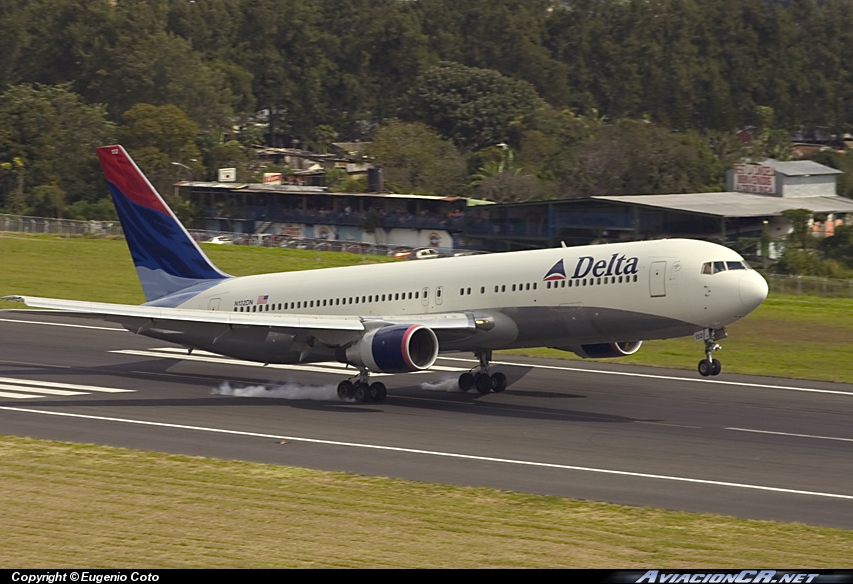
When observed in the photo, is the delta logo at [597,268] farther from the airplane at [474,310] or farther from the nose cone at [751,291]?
the nose cone at [751,291]

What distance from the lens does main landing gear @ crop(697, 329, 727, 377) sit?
35919mm

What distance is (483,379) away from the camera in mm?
42469

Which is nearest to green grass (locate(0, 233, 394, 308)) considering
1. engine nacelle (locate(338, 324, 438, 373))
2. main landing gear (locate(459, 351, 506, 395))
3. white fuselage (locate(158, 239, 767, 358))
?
white fuselage (locate(158, 239, 767, 358))

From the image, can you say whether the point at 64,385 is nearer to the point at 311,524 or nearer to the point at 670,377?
the point at 670,377

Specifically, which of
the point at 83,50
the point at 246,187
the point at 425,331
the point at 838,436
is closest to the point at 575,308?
the point at 425,331

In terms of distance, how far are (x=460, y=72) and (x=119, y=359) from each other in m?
139

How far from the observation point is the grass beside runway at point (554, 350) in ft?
163

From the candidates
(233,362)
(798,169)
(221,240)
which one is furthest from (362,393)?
(798,169)

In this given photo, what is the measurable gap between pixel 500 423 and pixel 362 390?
5589 mm

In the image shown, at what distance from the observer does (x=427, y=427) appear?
118ft

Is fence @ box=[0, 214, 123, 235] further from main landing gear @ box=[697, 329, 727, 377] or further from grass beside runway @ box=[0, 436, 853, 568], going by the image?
grass beside runway @ box=[0, 436, 853, 568]

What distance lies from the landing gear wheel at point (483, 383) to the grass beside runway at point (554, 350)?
9.55 m

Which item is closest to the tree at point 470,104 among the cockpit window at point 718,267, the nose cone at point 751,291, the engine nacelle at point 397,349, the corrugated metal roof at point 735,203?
the corrugated metal roof at point 735,203

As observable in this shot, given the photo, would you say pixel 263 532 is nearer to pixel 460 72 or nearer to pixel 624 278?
pixel 624 278
